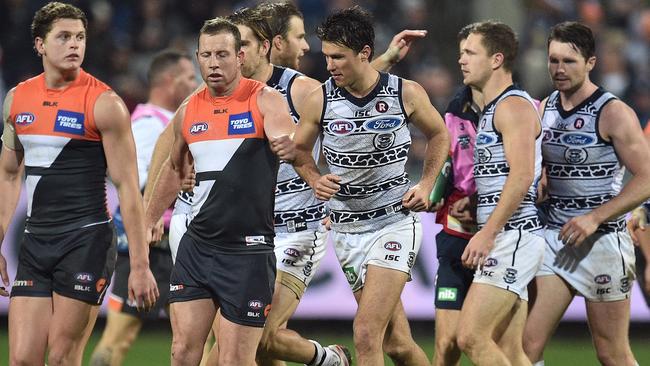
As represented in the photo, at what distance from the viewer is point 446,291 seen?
780 cm

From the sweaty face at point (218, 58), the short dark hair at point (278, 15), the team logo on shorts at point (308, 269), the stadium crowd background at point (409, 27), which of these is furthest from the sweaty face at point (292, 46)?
the stadium crowd background at point (409, 27)

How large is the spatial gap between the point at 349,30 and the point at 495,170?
1.29m

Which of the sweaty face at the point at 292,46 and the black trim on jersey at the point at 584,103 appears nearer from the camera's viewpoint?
the black trim on jersey at the point at 584,103

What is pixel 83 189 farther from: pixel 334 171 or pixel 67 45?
pixel 334 171

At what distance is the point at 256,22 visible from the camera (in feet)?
25.1

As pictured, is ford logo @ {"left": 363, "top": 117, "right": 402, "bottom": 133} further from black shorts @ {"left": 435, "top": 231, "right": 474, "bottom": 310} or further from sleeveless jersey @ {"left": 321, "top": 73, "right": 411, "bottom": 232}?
black shorts @ {"left": 435, "top": 231, "right": 474, "bottom": 310}

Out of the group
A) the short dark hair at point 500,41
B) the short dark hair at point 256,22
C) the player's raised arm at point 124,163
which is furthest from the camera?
the short dark hair at point 256,22

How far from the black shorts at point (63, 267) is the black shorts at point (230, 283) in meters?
0.47

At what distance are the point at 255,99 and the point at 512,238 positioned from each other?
1.84 metres

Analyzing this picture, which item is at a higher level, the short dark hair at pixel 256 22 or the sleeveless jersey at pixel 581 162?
the short dark hair at pixel 256 22

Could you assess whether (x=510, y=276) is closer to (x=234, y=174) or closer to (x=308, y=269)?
(x=308, y=269)

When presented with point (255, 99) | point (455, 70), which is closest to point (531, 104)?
point (255, 99)

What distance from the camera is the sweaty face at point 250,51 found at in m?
7.61

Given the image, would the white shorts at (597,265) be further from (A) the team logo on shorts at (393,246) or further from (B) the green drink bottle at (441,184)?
(A) the team logo on shorts at (393,246)
